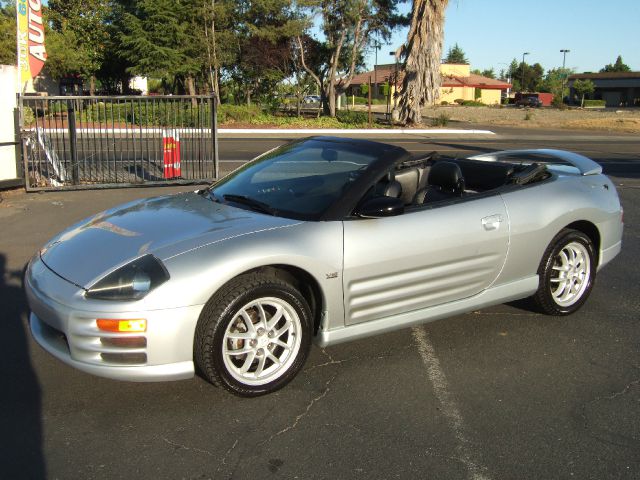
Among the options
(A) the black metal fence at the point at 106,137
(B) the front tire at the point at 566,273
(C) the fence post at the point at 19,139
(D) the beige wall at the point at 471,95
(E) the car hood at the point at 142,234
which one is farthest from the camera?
(D) the beige wall at the point at 471,95

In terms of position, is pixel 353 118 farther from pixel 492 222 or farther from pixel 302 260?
pixel 302 260

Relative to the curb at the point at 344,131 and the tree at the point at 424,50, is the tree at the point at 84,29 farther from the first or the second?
the tree at the point at 424,50

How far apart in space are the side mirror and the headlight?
131cm

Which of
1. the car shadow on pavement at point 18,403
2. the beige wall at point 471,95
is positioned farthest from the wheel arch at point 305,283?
the beige wall at point 471,95

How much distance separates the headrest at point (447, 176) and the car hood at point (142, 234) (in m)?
1.46

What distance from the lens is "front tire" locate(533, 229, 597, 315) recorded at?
4953 millimetres

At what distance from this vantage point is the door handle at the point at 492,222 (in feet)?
14.8

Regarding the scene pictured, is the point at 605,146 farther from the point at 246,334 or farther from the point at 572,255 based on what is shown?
Answer: the point at 246,334

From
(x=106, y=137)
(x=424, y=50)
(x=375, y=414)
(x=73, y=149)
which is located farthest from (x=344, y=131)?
(x=375, y=414)

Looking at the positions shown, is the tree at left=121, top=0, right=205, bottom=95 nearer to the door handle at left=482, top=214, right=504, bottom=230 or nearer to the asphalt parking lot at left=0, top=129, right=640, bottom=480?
the asphalt parking lot at left=0, top=129, right=640, bottom=480

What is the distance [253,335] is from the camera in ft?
12.2

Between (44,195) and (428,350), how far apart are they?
27.1 feet

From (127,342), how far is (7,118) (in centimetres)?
856

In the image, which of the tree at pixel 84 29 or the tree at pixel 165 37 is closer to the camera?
the tree at pixel 165 37
